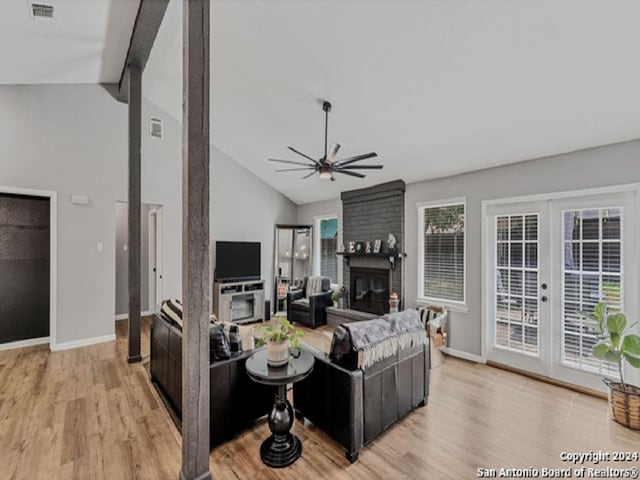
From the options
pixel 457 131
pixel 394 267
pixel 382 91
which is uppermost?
pixel 382 91

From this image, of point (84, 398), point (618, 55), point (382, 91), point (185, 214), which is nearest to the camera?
point (185, 214)

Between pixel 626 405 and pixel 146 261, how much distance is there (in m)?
7.24

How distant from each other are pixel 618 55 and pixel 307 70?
8.42 ft

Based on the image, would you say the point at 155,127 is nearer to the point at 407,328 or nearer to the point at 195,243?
the point at 195,243

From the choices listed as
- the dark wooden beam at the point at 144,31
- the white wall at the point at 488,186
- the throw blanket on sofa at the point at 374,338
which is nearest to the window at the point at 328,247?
the white wall at the point at 488,186

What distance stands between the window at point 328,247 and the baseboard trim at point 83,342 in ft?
13.1

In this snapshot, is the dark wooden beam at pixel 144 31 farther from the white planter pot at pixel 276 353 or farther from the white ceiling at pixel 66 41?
the white planter pot at pixel 276 353

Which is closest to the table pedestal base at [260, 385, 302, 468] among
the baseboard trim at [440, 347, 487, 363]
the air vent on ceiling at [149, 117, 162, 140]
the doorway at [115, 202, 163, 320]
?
the baseboard trim at [440, 347, 487, 363]

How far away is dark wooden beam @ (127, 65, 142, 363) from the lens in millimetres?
3766

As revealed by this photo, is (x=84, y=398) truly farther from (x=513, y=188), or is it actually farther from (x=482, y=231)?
(x=513, y=188)

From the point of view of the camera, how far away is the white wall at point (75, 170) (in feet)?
12.9

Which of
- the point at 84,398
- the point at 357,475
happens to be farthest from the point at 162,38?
the point at 357,475

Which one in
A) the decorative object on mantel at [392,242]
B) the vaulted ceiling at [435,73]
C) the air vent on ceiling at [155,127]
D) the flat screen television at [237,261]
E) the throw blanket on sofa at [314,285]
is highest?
the air vent on ceiling at [155,127]

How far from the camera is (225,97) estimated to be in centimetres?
426
